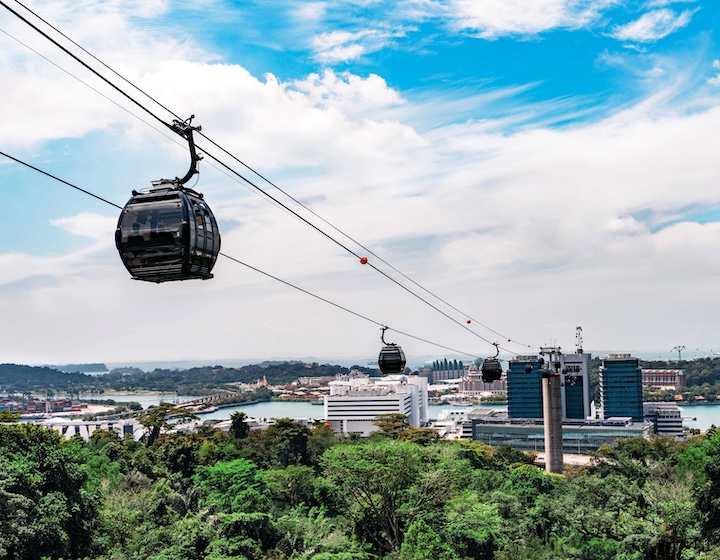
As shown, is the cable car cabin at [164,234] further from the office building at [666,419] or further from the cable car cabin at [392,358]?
the office building at [666,419]

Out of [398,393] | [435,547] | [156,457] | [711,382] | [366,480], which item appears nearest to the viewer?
[435,547]

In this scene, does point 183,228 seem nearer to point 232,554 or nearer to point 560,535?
point 232,554

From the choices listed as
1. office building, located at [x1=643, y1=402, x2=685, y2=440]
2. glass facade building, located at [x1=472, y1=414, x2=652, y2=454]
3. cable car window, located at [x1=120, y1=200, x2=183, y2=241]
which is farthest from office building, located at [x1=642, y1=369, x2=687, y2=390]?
cable car window, located at [x1=120, y1=200, x2=183, y2=241]

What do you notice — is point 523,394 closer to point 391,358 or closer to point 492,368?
point 492,368

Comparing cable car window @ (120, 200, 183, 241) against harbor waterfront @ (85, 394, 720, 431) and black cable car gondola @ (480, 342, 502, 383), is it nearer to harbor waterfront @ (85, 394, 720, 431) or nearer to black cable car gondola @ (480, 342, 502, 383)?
black cable car gondola @ (480, 342, 502, 383)

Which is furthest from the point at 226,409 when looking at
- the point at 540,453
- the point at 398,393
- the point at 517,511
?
the point at 517,511

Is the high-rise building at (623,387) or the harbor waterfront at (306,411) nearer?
the high-rise building at (623,387)

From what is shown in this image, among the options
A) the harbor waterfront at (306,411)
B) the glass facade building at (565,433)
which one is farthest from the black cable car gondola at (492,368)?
the harbor waterfront at (306,411)
